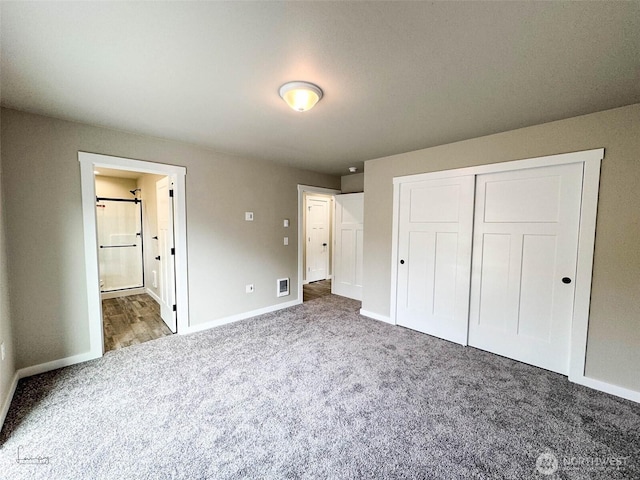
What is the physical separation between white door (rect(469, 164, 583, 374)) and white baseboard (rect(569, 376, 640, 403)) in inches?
5.4

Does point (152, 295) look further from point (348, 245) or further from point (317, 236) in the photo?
point (348, 245)

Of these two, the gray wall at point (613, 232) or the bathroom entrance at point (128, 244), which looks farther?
the bathroom entrance at point (128, 244)

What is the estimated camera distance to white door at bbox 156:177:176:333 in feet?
10.9

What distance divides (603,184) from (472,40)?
1.88 meters

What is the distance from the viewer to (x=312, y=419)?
1.89 meters

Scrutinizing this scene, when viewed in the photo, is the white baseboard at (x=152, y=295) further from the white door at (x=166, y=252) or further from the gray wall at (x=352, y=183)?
the gray wall at (x=352, y=183)

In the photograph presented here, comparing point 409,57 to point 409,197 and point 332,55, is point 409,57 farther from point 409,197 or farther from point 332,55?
point 409,197

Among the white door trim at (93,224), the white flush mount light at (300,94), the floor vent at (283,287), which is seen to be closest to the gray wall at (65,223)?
the white door trim at (93,224)

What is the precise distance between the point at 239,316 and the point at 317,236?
9.80 feet

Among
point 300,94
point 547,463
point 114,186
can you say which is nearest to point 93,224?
point 300,94

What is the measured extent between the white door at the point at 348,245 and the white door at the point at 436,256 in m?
1.29
